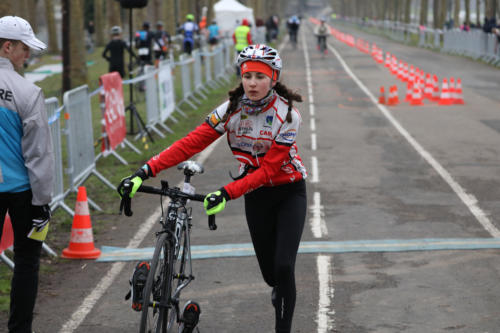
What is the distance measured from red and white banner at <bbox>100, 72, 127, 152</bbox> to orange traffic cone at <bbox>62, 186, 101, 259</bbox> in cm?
440

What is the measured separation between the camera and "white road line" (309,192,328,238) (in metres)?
9.80

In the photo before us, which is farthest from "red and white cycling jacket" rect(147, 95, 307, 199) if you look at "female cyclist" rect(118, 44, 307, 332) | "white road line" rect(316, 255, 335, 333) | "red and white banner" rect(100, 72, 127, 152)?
"red and white banner" rect(100, 72, 127, 152)

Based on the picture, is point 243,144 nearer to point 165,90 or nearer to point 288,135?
point 288,135

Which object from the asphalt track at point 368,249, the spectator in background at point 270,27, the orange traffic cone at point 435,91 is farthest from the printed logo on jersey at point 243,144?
the spectator in background at point 270,27

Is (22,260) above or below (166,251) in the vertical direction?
below

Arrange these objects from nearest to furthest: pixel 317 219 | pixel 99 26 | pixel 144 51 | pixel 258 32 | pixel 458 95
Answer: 1. pixel 317 219
2. pixel 458 95
3. pixel 144 51
4. pixel 258 32
5. pixel 99 26

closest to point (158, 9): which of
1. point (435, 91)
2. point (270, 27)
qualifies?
point (270, 27)

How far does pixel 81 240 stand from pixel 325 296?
9.57 ft

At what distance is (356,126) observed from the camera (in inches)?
793

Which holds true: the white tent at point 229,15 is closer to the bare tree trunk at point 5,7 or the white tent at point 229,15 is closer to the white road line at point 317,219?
the bare tree trunk at point 5,7

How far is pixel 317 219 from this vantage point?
34.5ft

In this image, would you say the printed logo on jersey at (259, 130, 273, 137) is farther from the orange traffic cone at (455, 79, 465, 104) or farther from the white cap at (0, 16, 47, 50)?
the orange traffic cone at (455, 79, 465, 104)

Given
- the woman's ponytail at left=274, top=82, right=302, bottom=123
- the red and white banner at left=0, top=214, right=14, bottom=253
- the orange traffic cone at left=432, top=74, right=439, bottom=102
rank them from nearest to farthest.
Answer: the woman's ponytail at left=274, top=82, right=302, bottom=123 → the red and white banner at left=0, top=214, right=14, bottom=253 → the orange traffic cone at left=432, top=74, right=439, bottom=102

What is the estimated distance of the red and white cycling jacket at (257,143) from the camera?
18.0 ft
